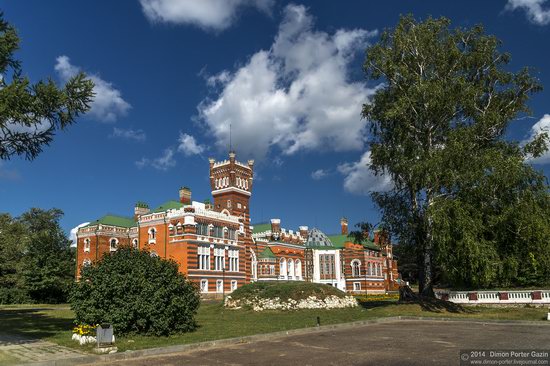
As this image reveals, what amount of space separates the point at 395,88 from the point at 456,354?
22.5 metres

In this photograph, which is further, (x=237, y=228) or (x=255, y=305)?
(x=237, y=228)

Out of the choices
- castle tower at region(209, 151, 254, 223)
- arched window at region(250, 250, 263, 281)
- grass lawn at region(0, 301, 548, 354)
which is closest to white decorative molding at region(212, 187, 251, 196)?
castle tower at region(209, 151, 254, 223)

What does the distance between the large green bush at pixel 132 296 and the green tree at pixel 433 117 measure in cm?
1574

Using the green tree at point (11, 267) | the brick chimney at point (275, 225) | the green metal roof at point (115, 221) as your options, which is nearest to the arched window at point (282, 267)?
the brick chimney at point (275, 225)

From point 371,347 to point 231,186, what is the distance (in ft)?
166

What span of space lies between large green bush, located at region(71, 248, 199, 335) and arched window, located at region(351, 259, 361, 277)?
65.0 m

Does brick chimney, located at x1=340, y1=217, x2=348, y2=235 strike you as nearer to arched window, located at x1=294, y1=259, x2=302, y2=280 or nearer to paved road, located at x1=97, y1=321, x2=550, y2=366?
arched window, located at x1=294, y1=259, x2=302, y2=280

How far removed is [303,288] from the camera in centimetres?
3597

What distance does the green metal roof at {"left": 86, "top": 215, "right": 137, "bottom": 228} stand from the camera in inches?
2490

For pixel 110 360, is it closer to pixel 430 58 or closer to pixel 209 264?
pixel 430 58

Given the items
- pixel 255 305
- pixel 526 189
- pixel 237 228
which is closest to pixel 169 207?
pixel 237 228

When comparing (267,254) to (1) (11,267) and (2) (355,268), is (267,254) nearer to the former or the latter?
(2) (355,268)

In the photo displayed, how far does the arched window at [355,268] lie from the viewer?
81.9 meters

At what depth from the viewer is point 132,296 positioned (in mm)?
18266
